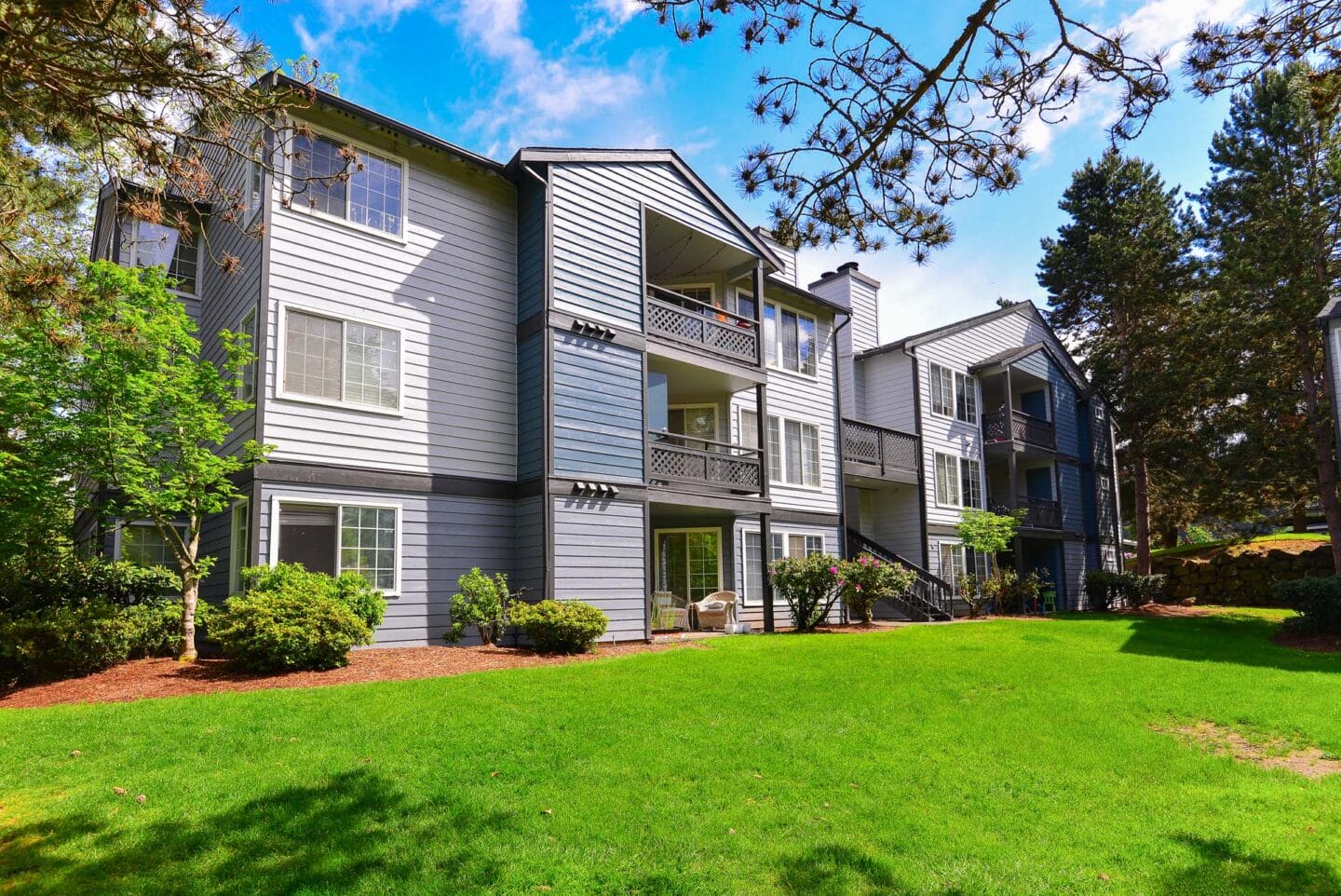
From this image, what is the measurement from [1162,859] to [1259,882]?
49cm

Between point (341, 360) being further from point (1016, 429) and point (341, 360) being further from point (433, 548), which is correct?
point (1016, 429)

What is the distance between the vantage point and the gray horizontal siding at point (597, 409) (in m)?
14.2

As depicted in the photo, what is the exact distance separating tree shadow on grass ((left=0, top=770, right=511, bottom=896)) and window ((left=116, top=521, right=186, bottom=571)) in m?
10.7

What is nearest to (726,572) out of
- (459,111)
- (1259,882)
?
(459,111)

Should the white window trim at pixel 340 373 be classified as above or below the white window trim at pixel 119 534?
above

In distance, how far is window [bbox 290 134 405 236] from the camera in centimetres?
1307

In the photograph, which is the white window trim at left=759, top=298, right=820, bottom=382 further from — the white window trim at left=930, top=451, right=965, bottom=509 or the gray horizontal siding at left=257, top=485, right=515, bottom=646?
the gray horizontal siding at left=257, top=485, right=515, bottom=646

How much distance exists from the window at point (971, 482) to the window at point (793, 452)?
662 centimetres

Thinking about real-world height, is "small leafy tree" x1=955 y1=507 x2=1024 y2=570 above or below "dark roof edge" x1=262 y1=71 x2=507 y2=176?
below

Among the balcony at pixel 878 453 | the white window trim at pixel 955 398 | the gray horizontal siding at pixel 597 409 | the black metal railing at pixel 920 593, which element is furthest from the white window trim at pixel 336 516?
the white window trim at pixel 955 398

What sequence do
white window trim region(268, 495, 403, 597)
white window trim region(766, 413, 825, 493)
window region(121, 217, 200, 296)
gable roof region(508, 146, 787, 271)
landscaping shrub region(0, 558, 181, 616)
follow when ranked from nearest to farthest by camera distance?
landscaping shrub region(0, 558, 181, 616), white window trim region(268, 495, 403, 597), gable roof region(508, 146, 787, 271), window region(121, 217, 200, 296), white window trim region(766, 413, 825, 493)

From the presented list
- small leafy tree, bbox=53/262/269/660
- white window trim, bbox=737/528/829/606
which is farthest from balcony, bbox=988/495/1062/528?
small leafy tree, bbox=53/262/269/660

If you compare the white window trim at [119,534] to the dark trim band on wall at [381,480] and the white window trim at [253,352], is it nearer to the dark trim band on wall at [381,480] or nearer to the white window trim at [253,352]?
the white window trim at [253,352]

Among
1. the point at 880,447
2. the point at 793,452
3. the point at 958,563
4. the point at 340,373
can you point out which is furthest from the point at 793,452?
the point at 340,373
